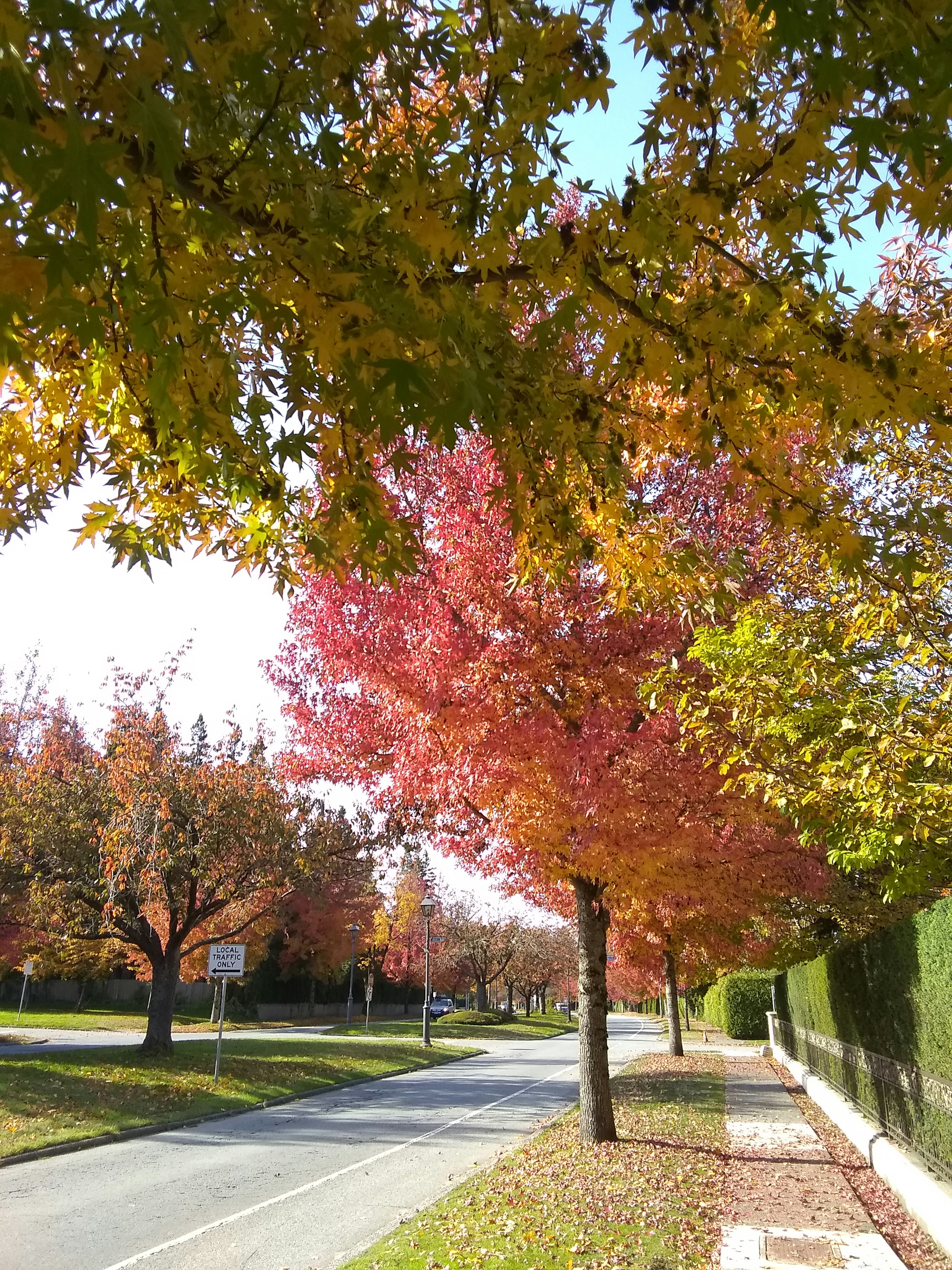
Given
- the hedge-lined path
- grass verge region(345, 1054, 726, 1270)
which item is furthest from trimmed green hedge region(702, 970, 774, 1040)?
grass verge region(345, 1054, 726, 1270)

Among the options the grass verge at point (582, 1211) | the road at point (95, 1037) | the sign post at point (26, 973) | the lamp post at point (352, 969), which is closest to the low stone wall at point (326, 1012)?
the lamp post at point (352, 969)

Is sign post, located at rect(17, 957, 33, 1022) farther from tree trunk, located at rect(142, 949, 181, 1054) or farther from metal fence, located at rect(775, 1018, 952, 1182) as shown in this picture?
metal fence, located at rect(775, 1018, 952, 1182)

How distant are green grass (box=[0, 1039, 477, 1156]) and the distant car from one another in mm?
34941

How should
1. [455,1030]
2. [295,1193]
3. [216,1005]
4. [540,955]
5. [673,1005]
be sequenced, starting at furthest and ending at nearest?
[540,955], [455,1030], [216,1005], [673,1005], [295,1193]

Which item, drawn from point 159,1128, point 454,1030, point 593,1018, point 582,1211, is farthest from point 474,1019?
point 582,1211

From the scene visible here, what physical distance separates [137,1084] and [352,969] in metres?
28.8

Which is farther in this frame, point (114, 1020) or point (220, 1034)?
point (114, 1020)

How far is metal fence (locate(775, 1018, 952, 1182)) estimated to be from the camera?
805 cm

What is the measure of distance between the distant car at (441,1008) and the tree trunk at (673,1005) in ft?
102

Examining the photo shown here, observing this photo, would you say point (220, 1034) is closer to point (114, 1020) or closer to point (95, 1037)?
point (95, 1037)

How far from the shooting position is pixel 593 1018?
11289 mm

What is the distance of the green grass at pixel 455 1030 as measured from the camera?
39.8m

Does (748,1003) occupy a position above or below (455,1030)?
above

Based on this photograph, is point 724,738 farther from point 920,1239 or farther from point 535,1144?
point 535,1144
